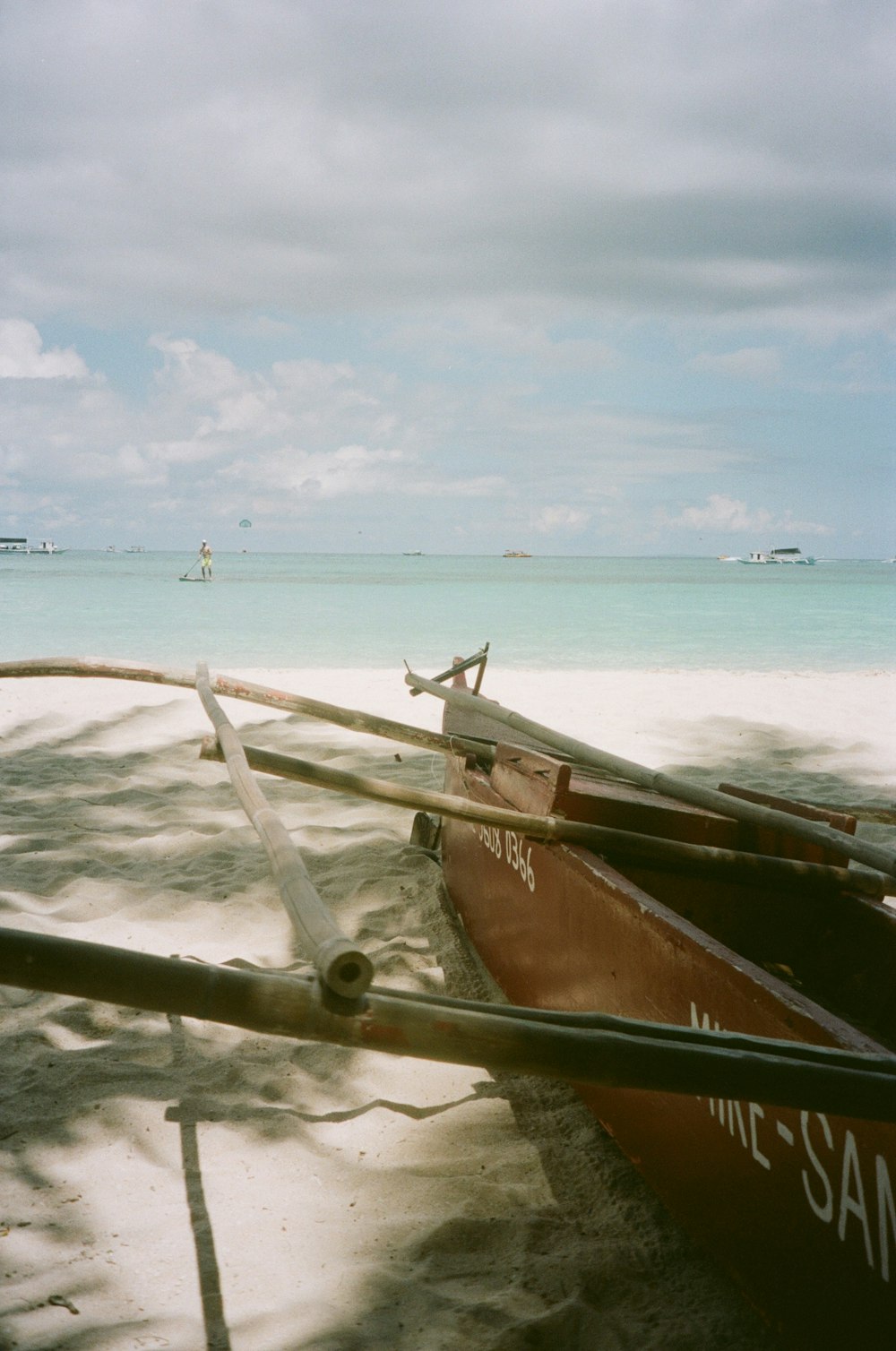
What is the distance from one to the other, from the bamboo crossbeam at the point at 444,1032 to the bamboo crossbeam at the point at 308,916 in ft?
0.13

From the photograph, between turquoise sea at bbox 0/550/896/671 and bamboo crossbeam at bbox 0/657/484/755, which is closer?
bamboo crossbeam at bbox 0/657/484/755

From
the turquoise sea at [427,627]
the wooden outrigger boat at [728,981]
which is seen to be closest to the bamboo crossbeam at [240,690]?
the wooden outrigger boat at [728,981]

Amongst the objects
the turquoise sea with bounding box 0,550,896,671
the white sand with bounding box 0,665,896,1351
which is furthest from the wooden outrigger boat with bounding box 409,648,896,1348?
the turquoise sea with bounding box 0,550,896,671

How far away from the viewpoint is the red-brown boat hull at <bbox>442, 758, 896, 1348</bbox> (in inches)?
48.4

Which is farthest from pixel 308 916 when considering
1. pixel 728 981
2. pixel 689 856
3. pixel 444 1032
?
pixel 689 856

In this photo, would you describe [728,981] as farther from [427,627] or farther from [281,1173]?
[427,627]

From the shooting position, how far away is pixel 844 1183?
1251 millimetres

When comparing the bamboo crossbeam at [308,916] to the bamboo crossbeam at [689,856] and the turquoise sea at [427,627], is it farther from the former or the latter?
the turquoise sea at [427,627]

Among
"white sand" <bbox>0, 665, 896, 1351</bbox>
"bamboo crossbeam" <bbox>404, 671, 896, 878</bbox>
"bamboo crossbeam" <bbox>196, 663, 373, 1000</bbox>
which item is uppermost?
"bamboo crossbeam" <bbox>196, 663, 373, 1000</bbox>

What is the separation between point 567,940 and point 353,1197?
0.71 m

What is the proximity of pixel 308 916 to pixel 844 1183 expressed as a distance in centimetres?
83

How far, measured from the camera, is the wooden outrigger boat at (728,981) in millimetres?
1273

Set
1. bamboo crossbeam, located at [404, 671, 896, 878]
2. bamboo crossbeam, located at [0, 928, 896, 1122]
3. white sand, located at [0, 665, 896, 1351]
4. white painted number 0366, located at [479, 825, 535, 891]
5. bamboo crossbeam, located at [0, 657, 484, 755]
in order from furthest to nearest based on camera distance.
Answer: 1. bamboo crossbeam, located at [0, 657, 484, 755]
2. white painted number 0366, located at [479, 825, 535, 891]
3. bamboo crossbeam, located at [404, 671, 896, 878]
4. white sand, located at [0, 665, 896, 1351]
5. bamboo crossbeam, located at [0, 928, 896, 1122]

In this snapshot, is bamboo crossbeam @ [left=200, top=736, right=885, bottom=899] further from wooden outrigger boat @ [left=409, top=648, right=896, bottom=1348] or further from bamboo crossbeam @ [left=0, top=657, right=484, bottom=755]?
bamboo crossbeam @ [left=0, top=657, right=484, bottom=755]
